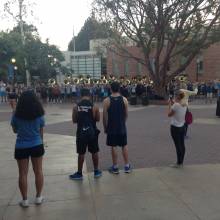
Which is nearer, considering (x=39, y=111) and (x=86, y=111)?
(x=39, y=111)

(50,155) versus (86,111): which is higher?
(86,111)

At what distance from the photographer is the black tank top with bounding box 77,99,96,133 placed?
7152mm

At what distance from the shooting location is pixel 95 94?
29500mm

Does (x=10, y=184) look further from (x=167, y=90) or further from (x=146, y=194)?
(x=167, y=90)

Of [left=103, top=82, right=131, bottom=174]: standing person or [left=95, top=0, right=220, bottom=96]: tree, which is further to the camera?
[left=95, top=0, right=220, bottom=96]: tree

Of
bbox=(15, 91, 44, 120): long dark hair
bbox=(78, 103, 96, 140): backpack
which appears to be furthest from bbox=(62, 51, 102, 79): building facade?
bbox=(15, 91, 44, 120): long dark hair

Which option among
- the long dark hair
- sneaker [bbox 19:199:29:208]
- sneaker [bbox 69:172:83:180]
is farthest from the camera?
sneaker [bbox 69:172:83:180]

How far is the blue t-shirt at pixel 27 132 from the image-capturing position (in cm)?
584

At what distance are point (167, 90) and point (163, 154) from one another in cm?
2033

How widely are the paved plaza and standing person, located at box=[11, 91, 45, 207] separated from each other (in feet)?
2.00

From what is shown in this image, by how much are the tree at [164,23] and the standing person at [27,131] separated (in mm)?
20649

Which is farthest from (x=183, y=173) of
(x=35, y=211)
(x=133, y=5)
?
(x=133, y=5)

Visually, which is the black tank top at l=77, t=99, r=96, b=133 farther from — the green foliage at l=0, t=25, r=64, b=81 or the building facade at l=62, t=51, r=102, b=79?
the building facade at l=62, t=51, r=102, b=79

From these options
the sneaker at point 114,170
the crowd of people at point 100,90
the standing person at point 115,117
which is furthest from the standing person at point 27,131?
the crowd of people at point 100,90
